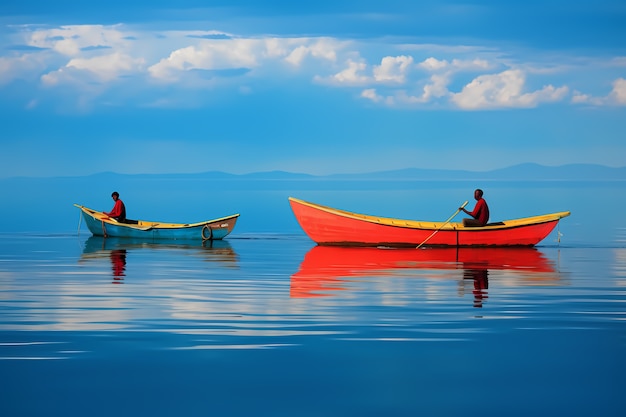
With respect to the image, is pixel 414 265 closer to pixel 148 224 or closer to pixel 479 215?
pixel 479 215

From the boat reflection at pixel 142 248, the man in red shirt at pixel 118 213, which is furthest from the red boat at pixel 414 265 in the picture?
the man in red shirt at pixel 118 213

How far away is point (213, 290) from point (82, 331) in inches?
212

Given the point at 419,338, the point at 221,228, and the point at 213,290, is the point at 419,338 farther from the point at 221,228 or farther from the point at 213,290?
the point at 221,228

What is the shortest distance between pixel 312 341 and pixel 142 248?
19105mm

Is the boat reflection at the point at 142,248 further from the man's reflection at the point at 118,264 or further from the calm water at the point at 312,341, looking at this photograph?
the calm water at the point at 312,341

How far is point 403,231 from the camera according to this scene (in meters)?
30.4

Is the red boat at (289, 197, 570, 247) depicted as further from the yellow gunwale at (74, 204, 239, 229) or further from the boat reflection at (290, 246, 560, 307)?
the yellow gunwale at (74, 204, 239, 229)

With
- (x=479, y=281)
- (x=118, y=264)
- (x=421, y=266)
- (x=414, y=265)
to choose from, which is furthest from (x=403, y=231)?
(x=479, y=281)

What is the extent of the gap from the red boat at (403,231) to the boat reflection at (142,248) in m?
2.81

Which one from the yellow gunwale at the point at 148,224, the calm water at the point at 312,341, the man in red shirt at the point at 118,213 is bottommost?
the calm water at the point at 312,341

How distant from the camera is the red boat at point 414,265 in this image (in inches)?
797

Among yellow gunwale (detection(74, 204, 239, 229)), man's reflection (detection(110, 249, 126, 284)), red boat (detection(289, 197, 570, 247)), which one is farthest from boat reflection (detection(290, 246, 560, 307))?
yellow gunwale (detection(74, 204, 239, 229))

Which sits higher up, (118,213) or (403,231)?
(118,213)

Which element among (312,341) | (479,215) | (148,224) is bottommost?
(312,341)
